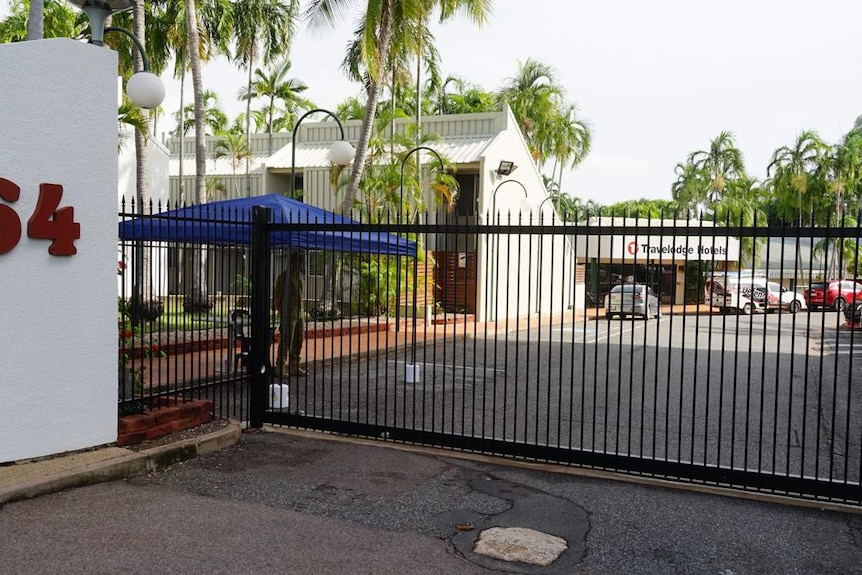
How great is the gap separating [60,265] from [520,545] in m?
4.22

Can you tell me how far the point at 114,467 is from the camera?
600 centimetres

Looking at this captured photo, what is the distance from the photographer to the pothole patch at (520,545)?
4.76m

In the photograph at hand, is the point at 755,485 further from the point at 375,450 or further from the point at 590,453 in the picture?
the point at 375,450

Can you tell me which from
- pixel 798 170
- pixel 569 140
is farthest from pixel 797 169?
pixel 569 140

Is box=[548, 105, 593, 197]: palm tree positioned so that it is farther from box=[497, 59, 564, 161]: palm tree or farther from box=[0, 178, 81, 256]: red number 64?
box=[0, 178, 81, 256]: red number 64

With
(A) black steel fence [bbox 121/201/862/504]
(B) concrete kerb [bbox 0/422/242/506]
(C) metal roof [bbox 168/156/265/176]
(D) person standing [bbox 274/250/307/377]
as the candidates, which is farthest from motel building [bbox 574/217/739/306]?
(C) metal roof [bbox 168/156/265/176]

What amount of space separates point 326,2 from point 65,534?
16917mm

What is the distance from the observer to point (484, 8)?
19.3m

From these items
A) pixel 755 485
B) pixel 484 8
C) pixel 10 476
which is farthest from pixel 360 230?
pixel 484 8

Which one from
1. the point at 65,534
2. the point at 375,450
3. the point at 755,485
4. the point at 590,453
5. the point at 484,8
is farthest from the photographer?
the point at 484,8

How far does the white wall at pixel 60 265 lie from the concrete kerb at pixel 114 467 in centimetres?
35

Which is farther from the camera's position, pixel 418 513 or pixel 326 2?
pixel 326 2

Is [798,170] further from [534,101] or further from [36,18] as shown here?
[36,18]

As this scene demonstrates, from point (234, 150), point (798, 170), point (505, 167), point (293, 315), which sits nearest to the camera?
point (293, 315)
